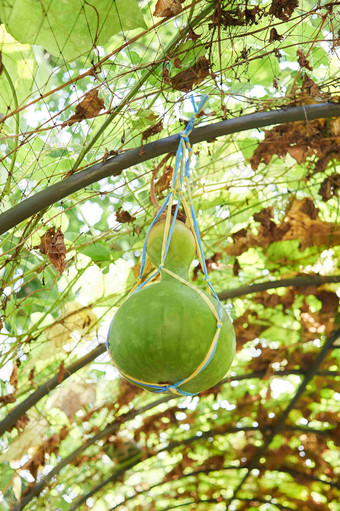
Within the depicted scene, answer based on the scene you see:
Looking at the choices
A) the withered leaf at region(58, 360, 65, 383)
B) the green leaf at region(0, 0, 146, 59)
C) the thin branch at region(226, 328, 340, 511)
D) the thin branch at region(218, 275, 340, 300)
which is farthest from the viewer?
the thin branch at region(226, 328, 340, 511)

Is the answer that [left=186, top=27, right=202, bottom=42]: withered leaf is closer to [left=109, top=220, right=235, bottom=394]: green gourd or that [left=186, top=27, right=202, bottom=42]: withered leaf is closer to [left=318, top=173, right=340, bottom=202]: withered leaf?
[left=109, top=220, right=235, bottom=394]: green gourd

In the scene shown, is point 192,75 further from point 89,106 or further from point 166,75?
point 89,106

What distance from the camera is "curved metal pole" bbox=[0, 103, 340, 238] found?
1.31m

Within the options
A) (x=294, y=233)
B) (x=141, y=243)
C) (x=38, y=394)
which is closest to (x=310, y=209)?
(x=294, y=233)

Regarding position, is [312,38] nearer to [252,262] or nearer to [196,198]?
[196,198]

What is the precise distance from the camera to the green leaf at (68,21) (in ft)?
3.81

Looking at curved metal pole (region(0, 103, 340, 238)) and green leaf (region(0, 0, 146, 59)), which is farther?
curved metal pole (region(0, 103, 340, 238))

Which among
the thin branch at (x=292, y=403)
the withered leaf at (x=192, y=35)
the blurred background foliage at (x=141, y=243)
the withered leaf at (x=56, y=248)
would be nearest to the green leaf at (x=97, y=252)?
the blurred background foliage at (x=141, y=243)

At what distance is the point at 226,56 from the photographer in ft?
5.60

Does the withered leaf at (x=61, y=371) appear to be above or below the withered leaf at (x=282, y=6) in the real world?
below

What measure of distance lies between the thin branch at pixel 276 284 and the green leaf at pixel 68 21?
4.35ft

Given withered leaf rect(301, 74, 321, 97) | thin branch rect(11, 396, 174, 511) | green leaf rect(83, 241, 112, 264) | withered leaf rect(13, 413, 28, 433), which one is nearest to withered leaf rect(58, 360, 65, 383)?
withered leaf rect(13, 413, 28, 433)

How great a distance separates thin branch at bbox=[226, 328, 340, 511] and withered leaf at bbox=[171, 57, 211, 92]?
6.30 feet

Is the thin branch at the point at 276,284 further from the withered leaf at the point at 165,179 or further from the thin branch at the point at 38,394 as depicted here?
the withered leaf at the point at 165,179
